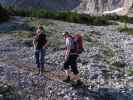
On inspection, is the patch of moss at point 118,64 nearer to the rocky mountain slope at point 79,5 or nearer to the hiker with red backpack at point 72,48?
the hiker with red backpack at point 72,48

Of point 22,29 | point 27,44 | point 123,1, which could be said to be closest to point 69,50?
point 27,44

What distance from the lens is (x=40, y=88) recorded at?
1888 centimetres

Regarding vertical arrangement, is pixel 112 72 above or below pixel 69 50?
below

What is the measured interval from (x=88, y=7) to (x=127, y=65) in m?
139

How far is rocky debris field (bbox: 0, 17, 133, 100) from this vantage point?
1848 cm

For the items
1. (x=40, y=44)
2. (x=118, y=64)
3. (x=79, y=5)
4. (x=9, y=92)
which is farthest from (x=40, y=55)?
(x=79, y=5)

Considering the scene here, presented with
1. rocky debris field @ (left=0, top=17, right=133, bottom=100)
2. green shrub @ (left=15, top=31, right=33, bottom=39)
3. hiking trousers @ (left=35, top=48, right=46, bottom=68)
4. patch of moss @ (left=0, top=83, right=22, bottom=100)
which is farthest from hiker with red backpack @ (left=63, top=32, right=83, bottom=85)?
green shrub @ (left=15, top=31, right=33, bottom=39)

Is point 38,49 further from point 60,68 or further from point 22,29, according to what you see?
point 22,29

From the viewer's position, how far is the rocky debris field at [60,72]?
18.5m

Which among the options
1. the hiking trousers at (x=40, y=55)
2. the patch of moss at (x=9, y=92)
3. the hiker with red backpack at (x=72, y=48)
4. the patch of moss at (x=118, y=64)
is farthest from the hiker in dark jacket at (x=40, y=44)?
the patch of moss at (x=118, y=64)

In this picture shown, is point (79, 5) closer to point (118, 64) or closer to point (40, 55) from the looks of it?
point (118, 64)

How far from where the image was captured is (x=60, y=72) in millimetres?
23047

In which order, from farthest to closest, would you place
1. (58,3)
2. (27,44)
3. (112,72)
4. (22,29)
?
(58,3) < (22,29) < (27,44) < (112,72)

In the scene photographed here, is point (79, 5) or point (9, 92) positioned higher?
point (9, 92)
